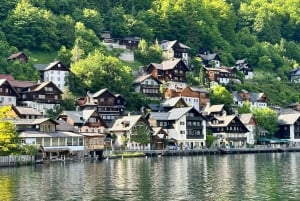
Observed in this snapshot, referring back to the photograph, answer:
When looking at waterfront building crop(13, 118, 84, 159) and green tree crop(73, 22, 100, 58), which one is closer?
waterfront building crop(13, 118, 84, 159)

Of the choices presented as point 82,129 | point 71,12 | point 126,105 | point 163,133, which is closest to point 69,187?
point 82,129

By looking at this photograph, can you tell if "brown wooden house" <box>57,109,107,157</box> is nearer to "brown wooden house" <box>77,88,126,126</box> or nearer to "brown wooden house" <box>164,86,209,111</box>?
"brown wooden house" <box>77,88,126,126</box>

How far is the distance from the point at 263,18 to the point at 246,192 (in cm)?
15515

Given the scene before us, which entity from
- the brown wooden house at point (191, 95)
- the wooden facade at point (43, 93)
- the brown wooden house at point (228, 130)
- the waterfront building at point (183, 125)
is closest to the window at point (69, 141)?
the wooden facade at point (43, 93)

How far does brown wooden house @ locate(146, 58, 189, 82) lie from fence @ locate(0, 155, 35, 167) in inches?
2102

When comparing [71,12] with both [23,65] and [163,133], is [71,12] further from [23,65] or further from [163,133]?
[163,133]

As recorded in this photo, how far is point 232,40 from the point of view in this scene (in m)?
167

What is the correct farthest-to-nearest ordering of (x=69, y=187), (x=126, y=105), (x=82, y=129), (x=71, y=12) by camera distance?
(x=71, y=12), (x=126, y=105), (x=82, y=129), (x=69, y=187)

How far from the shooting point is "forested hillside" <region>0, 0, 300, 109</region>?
11406 cm

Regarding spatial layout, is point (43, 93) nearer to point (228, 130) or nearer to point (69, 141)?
point (69, 141)

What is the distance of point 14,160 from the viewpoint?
209 feet

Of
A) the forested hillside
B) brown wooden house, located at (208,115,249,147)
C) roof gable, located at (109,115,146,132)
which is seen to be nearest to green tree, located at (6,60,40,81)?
the forested hillside

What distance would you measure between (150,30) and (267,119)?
140 feet

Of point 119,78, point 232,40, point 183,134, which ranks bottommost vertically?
point 183,134
